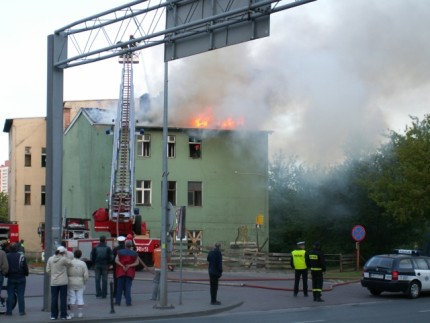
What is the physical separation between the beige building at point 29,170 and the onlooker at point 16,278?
48089 mm

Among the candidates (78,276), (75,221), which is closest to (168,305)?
(78,276)

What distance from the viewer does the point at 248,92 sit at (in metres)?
41.2

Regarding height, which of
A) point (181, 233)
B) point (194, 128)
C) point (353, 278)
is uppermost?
point (194, 128)

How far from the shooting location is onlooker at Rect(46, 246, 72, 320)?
1664cm

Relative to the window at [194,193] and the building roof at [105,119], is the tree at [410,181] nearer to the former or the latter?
the building roof at [105,119]

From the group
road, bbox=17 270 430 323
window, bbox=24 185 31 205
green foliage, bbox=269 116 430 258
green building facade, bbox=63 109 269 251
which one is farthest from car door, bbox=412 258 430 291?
window, bbox=24 185 31 205

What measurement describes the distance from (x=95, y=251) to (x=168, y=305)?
334 cm

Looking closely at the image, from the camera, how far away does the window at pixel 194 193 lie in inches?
1987

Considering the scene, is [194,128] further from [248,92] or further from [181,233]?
[181,233]

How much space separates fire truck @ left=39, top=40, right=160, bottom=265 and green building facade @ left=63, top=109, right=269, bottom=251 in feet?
32.8

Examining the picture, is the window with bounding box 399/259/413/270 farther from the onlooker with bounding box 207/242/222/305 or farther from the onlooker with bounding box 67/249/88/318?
the onlooker with bounding box 67/249/88/318

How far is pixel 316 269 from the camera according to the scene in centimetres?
2255

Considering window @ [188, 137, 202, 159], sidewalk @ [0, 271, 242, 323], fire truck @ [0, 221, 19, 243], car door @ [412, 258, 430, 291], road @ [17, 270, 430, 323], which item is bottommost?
road @ [17, 270, 430, 323]

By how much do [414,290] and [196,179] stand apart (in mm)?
27850
